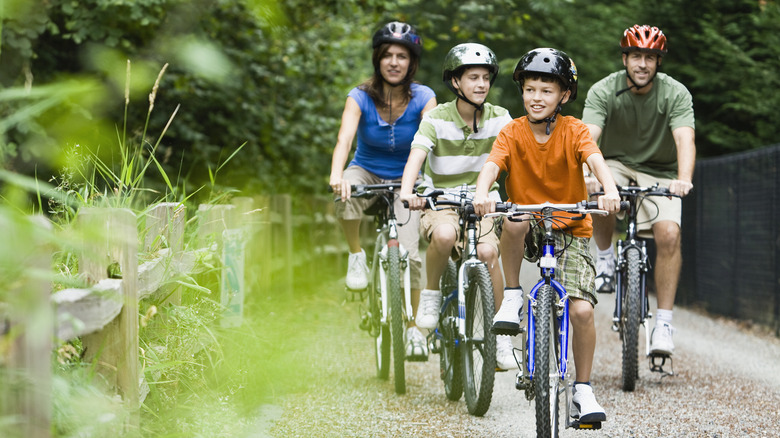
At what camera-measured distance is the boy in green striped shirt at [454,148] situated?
556 cm

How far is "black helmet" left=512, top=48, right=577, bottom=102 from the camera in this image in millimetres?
4566

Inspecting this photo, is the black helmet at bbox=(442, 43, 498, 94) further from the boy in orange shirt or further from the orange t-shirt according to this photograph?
the orange t-shirt

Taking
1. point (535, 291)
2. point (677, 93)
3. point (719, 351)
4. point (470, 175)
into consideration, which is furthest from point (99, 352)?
point (719, 351)

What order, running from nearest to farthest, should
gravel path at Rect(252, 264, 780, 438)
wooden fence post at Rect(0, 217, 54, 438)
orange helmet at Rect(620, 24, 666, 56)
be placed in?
wooden fence post at Rect(0, 217, 54, 438), gravel path at Rect(252, 264, 780, 438), orange helmet at Rect(620, 24, 666, 56)

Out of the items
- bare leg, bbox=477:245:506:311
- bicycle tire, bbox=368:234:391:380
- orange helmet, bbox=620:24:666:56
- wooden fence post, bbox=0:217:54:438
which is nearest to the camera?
wooden fence post, bbox=0:217:54:438

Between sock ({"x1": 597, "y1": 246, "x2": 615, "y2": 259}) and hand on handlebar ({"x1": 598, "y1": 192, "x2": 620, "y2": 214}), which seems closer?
hand on handlebar ({"x1": 598, "y1": 192, "x2": 620, "y2": 214})

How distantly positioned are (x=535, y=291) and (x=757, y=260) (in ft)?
20.2

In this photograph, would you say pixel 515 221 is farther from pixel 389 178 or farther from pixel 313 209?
pixel 313 209

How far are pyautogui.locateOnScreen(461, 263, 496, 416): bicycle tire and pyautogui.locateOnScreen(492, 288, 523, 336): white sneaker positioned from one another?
253 mm

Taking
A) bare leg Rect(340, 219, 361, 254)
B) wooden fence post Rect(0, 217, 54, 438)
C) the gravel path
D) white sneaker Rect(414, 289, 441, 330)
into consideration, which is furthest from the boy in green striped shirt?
wooden fence post Rect(0, 217, 54, 438)

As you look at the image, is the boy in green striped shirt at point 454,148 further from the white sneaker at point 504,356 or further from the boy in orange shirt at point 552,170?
the boy in orange shirt at point 552,170

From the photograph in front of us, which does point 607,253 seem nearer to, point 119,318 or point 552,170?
point 552,170

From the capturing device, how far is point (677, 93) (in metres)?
6.55

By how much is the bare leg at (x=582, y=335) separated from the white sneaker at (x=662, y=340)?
1.87m
